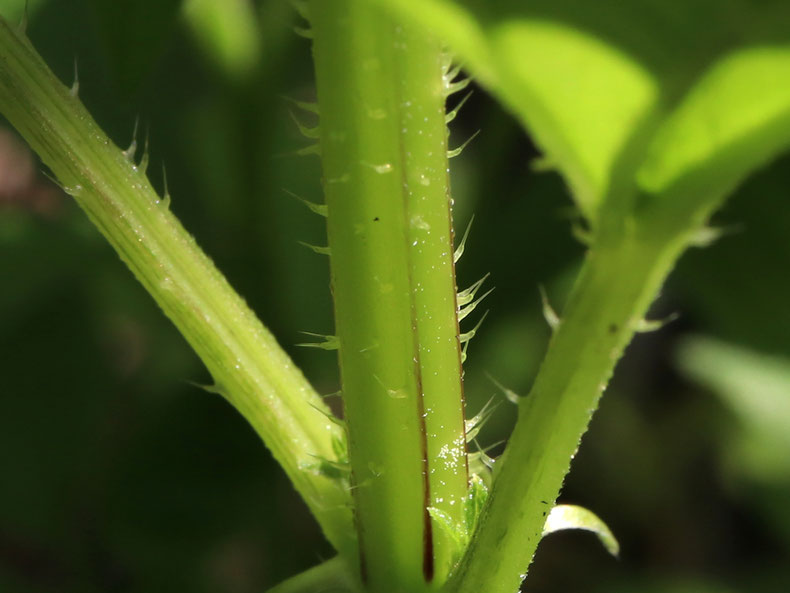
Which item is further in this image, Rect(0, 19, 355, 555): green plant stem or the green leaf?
Rect(0, 19, 355, 555): green plant stem

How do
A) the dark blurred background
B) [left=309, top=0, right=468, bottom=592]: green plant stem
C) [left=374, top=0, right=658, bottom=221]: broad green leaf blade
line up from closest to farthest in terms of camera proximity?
[left=374, top=0, right=658, bottom=221]: broad green leaf blade, [left=309, top=0, right=468, bottom=592]: green plant stem, the dark blurred background

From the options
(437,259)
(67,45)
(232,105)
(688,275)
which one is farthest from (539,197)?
(437,259)

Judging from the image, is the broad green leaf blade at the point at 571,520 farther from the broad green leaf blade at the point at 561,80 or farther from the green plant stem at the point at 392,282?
the broad green leaf blade at the point at 561,80

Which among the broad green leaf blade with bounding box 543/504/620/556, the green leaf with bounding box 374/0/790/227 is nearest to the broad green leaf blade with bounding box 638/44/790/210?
the green leaf with bounding box 374/0/790/227

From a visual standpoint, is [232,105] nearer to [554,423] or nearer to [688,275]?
[688,275]

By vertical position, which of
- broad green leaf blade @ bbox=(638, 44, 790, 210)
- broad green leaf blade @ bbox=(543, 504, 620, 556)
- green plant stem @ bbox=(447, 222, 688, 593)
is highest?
broad green leaf blade @ bbox=(638, 44, 790, 210)

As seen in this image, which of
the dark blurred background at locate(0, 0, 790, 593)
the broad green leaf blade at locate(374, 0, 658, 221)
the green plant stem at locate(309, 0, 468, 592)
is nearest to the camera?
the broad green leaf blade at locate(374, 0, 658, 221)

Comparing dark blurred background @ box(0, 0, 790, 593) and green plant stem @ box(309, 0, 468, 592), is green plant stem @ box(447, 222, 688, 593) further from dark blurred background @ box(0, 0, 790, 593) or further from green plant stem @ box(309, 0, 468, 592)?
dark blurred background @ box(0, 0, 790, 593)
